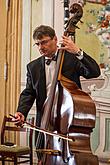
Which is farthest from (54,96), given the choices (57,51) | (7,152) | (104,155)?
(104,155)

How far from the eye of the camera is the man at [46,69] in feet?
8.15

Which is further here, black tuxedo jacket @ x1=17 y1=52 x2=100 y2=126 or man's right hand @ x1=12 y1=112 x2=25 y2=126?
black tuxedo jacket @ x1=17 y1=52 x2=100 y2=126

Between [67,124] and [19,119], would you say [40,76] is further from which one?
[67,124]

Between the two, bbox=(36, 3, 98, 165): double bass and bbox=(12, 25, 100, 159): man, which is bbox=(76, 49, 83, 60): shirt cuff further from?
bbox=(36, 3, 98, 165): double bass

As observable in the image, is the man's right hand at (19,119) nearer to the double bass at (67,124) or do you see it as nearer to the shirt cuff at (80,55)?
the double bass at (67,124)

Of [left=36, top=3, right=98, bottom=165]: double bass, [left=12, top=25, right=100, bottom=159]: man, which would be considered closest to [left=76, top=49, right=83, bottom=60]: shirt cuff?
[left=12, top=25, right=100, bottom=159]: man

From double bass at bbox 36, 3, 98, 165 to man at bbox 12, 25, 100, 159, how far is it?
0.36 feet

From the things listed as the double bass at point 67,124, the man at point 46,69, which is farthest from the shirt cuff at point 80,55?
the double bass at point 67,124

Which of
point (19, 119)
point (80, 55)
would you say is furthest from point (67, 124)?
point (80, 55)

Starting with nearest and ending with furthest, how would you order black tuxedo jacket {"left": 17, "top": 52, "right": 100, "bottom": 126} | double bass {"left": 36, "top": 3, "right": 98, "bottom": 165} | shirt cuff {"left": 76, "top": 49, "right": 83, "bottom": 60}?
double bass {"left": 36, "top": 3, "right": 98, "bottom": 165}
shirt cuff {"left": 76, "top": 49, "right": 83, "bottom": 60}
black tuxedo jacket {"left": 17, "top": 52, "right": 100, "bottom": 126}

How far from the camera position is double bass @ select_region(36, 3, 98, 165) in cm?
228

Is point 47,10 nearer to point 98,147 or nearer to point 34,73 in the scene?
point 98,147

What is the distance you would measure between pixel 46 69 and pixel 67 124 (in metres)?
0.49

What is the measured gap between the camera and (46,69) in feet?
8.76
